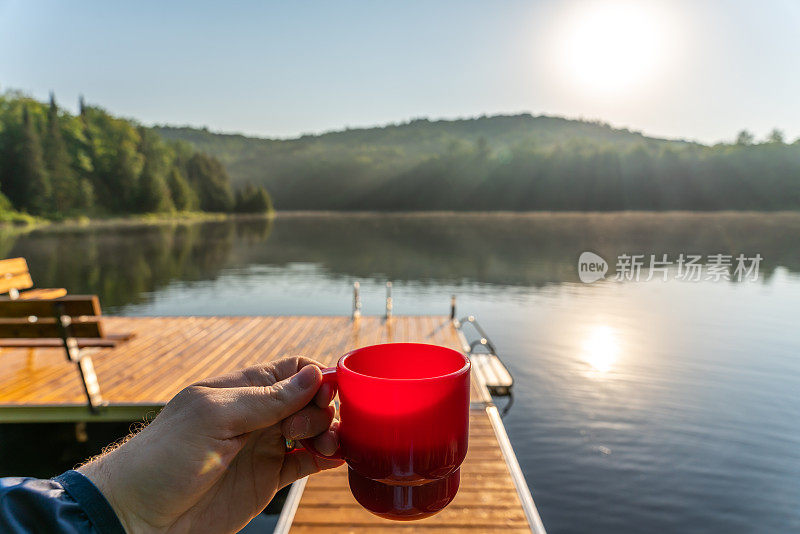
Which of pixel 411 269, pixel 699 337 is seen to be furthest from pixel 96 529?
pixel 411 269

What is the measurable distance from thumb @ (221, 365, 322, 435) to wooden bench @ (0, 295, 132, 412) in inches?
208

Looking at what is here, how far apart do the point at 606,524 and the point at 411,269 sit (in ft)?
79.1

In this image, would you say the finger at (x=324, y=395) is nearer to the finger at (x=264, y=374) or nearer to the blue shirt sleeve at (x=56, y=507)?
the finger at (x=264, y=374)

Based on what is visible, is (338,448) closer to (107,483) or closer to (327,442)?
(327,442)

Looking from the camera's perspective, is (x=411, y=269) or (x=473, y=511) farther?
(x=411, y=269)

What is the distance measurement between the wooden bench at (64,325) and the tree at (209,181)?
96.8 m

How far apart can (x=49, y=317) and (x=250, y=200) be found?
103m

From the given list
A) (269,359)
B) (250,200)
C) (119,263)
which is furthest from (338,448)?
(250,200)

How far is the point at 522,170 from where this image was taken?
11338 cm

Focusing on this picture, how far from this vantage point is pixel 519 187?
112m

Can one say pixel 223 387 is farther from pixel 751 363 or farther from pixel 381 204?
pixel 381 204

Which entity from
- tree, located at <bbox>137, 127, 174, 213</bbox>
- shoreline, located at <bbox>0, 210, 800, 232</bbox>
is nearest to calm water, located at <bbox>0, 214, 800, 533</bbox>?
shoreline, located at <bbox>0, 210, 800, 232</bbox>

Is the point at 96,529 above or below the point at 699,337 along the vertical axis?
above

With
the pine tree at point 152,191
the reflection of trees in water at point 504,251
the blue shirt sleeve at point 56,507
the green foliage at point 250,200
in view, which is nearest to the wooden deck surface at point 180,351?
the blue shirt sleeve at point 56,507
